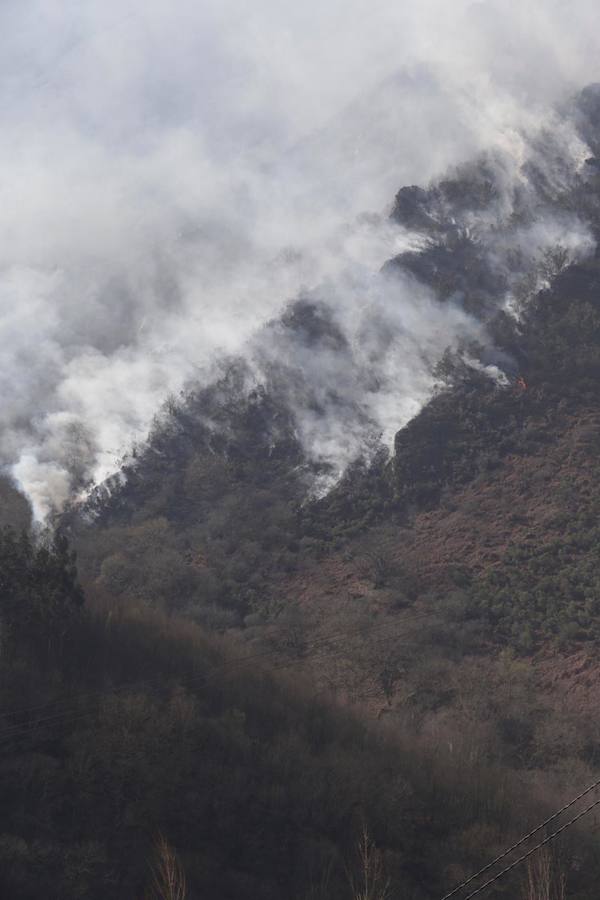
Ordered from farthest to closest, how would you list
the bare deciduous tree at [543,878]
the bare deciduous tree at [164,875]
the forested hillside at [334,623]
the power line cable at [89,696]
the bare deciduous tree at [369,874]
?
the power line cable at [89,696] < the forested hillside at [334,623] < the bare deciduous tree at [369,874] < the bare deciduous tree at [543,878] < the bare deciduous tree at [164,875]

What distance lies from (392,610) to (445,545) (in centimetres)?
1090

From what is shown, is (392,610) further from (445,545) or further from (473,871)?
(473,871)

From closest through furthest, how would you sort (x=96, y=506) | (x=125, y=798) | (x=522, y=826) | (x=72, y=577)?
(x=125, y=798) → (x=522, y=826) → (x=72, y=577) → (x=96, y=506)

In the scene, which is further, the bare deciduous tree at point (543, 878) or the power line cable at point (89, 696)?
the power line cable at point (89, 696)

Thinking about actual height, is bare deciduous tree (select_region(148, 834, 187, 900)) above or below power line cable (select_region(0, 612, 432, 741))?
below

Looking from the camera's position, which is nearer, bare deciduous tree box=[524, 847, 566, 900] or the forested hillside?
bare deciduous tree box=[524, 847, 566, 900]

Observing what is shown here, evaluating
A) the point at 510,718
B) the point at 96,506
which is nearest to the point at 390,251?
the point at 96,506

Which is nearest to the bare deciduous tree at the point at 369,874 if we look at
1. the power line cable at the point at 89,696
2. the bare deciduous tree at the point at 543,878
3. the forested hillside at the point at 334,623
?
the forested hillside at the point at 334,623

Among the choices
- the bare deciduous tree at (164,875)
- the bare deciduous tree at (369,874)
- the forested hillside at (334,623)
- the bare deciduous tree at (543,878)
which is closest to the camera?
the bare deciduous tree at (164,875)

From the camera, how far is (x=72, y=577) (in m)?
49.7

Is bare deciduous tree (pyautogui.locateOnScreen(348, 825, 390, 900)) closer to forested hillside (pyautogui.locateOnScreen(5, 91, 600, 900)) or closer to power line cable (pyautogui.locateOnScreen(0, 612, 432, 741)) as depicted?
forested hillside (pyautogui.locateOnScreen(5, 91, 600, 900))

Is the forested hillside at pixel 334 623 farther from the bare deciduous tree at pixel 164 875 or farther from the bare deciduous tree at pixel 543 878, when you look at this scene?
the bare deciduous tree at pixel 543 878

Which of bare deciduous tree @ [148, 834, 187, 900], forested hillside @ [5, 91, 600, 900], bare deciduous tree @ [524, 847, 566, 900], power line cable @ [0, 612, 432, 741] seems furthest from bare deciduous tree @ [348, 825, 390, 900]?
power line cable @ [0, 612, 432, 741]

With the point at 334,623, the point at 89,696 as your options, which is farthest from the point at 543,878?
the point at 334,623
